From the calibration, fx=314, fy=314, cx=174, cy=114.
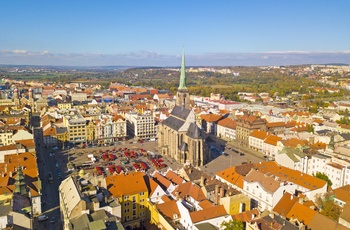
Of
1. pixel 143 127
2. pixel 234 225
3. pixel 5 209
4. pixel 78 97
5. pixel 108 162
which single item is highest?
pixel 5 209

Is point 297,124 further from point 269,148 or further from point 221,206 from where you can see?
point 221,206

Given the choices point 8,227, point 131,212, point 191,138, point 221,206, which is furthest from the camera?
point 191,138

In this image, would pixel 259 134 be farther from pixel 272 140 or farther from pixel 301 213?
pixel 301 213

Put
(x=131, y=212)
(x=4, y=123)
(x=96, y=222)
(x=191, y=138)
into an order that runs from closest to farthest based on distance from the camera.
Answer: (x=96, y=222)
(x=131, y=212)
(x=191, y=138)
(x=4, y=123)

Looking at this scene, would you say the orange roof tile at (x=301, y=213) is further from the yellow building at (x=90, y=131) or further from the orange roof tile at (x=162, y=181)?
the yellow building at (x=90, y=131)

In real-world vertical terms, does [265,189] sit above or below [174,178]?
above

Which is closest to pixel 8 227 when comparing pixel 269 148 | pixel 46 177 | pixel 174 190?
pixel 174 190

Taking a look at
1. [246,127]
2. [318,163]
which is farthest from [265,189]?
[246,127]
